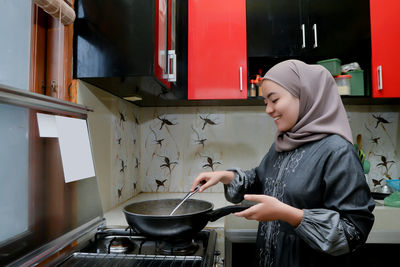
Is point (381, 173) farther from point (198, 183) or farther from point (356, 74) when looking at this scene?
point (198, 183)

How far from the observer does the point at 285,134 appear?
1.02 meters

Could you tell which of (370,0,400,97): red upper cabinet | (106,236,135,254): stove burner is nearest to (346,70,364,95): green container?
(370,0,400,97): red upper cabinet

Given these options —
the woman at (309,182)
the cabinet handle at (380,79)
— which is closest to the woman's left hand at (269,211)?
the woman at (309,182)

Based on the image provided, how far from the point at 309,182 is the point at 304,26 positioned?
114 cm

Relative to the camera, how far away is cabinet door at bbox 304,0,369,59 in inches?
62.4

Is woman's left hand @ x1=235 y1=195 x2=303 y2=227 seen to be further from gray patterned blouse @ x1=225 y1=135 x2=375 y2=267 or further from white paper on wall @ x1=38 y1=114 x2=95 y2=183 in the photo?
white paper on wall @ x1=38 y1=114 x2=95 y2=183

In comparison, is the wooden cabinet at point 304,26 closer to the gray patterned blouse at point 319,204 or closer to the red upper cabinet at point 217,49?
the red upper cabinet at point 217,49

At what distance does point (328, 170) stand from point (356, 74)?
1095mm

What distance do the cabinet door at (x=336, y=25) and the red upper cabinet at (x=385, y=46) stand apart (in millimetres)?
52

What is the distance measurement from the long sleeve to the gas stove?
1.08 ft

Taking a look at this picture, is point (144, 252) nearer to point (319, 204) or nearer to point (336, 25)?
point (319, 204)

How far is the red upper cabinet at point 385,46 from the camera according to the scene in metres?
1.57

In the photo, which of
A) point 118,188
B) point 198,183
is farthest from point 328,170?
point 118,188

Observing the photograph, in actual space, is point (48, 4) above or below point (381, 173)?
above
